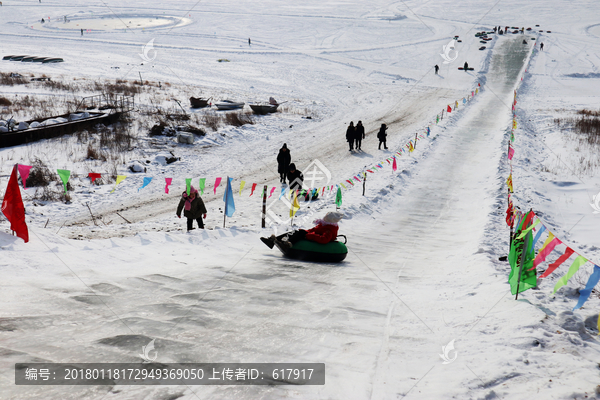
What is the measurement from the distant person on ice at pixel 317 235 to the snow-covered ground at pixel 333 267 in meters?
0.40

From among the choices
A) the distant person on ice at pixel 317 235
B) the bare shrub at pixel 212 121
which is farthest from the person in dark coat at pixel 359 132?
the distant person on ice at pixel 317 235

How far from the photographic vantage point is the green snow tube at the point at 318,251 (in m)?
9.40

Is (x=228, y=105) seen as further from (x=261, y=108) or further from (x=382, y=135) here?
(x=382, y=135)

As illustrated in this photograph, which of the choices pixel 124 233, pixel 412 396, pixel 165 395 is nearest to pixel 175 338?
pixel 165 395

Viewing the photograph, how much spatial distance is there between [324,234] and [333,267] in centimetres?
77

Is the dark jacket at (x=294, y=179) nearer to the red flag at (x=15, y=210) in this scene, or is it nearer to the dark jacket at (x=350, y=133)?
the dark jacket at (x=350, y=133)

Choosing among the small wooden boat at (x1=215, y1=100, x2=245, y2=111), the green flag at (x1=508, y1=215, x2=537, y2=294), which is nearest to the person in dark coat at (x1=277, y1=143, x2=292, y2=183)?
the green flag at (x1=508, y1=215, x2=537, y2=294)

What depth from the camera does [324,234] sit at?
9.45m

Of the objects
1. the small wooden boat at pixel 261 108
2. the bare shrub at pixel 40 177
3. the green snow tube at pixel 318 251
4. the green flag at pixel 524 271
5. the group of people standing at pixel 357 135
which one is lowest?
the green snow tube at pixel 318 251

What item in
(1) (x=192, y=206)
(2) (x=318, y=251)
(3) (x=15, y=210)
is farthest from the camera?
(1) (x=192, y=206)

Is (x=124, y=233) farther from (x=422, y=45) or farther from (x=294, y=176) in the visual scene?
(x=422, y=45)

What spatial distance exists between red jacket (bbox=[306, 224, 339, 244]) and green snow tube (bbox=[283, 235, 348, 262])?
0.29 ft

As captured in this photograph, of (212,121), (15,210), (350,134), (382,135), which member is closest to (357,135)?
(350,134)

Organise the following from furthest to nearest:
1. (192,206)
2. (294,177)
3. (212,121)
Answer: (212,121) → (294,177) → (192,206)
